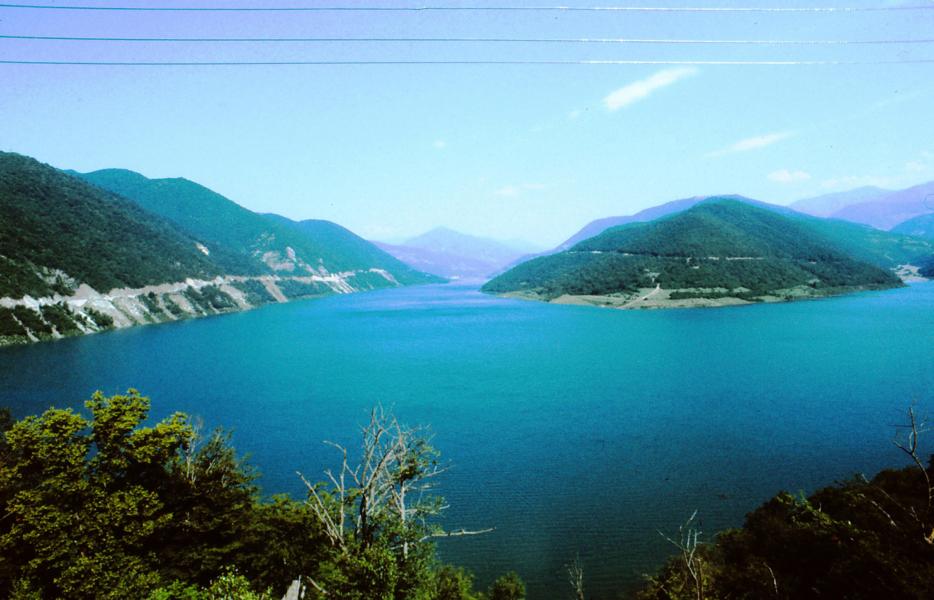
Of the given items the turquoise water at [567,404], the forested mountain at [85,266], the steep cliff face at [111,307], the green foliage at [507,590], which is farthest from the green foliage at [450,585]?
the forested mountain at [85,266]

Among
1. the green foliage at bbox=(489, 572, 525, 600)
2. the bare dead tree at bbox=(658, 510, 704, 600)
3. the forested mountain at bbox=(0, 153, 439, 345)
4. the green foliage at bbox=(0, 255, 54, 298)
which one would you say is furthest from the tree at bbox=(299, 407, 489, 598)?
the green foliage at bbox=(0, 255, 54, 298)

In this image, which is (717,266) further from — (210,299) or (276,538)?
(276,538)

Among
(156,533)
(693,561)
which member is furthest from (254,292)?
(693,561)

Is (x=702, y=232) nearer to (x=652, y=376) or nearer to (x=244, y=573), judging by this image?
(x=652, y=376)

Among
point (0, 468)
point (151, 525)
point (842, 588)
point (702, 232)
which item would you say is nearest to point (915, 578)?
point (842, 588)

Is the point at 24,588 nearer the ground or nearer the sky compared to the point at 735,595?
nearer the sky
